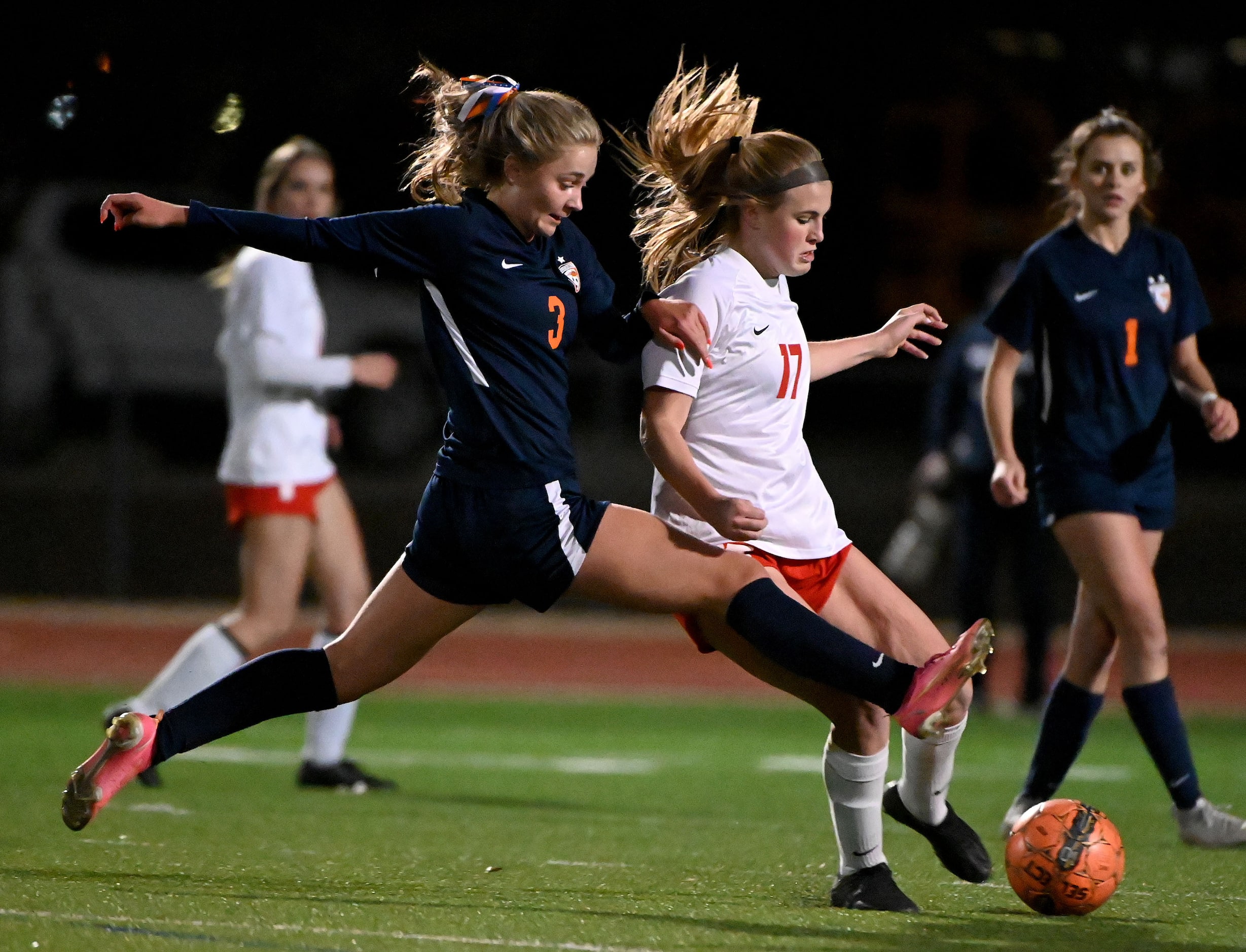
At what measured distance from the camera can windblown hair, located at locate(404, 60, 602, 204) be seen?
14.4ft

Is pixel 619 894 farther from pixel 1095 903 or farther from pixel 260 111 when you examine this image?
pixel 260 111

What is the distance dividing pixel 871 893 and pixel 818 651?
0.66 m

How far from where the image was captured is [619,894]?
4629 millimetres

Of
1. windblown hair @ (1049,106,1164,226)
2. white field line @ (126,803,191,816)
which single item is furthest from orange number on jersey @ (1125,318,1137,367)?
white field line @ (126,803,191,816)

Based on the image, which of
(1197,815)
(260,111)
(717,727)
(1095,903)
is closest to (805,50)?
(260,111)

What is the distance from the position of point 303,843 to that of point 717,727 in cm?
442

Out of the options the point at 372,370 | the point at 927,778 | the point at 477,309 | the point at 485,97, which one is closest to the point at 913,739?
the point at 927,778

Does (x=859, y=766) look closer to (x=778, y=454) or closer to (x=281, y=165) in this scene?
(x=778, y=454)

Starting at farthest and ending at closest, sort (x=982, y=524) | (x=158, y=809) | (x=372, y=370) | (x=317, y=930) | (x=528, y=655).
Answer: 1. (x=528, y=655)
2. (x=982, y=524)
3. (x=372, y=370)
4. (x=158, y=809)
5. (x=317, y=930)

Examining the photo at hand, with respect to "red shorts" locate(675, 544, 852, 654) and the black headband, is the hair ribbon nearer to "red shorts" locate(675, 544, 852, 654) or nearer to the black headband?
the black headband

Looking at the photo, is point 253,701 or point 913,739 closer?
point 253,701

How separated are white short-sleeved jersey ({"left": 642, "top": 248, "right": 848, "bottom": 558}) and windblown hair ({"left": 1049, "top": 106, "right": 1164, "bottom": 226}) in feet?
6.02

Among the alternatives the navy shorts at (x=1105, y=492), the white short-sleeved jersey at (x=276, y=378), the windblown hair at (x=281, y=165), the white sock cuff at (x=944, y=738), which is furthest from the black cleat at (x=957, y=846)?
the windblown hair at (x=281, y=165)

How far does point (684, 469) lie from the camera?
14.0 feet
